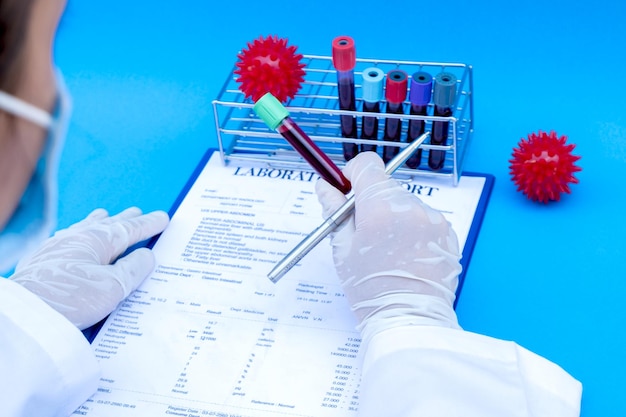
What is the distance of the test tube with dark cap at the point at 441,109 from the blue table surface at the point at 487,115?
0.10 metres

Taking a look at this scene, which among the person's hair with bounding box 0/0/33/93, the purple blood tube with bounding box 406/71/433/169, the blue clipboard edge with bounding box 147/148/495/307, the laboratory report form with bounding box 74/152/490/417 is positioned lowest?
the laboratory report form with bounding box 74/152/490/417

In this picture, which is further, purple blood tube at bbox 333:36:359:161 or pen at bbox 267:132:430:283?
purple blood tube at bbox 333:36:359:161

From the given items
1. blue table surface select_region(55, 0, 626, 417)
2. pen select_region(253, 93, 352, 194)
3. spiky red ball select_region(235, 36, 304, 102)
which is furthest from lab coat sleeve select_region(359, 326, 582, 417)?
spiky red ball select_region(235, 36, 304, 102)

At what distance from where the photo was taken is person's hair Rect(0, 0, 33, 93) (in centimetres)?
43

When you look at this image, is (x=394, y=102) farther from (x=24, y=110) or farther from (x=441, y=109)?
(x=24, y=110)

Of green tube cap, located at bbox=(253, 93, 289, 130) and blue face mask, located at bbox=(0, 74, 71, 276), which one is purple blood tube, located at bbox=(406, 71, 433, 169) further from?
blue face mask, located at bbox=(0, 74, 71, 276)

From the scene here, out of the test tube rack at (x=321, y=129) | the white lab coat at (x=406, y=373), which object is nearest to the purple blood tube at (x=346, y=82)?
the test tube rack at (x=321, y=129)

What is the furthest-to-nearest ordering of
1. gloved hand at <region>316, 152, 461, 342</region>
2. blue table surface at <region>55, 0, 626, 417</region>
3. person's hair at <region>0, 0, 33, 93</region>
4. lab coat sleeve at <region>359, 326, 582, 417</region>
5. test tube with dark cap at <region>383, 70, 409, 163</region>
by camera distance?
1. test tube with dark cap at <region>383, 70, 409, 163</region>
2. blue table surface at <region>55, 0, 626, 417</region>
3. gloved hand at <region>316, 152, 461, 342</region>
4. lab coat sleeve at <region>359, 326, 582, 417</region>
5. person's hair at <region>0, 0, 33, 93</region>

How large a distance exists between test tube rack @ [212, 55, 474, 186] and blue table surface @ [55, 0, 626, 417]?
0.06 m

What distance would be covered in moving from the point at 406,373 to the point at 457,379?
57 millimetres

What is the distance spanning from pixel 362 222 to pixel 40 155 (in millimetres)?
568

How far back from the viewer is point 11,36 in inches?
17.3

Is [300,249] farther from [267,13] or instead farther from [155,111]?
[267,13]

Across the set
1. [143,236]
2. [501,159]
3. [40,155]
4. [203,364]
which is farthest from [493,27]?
[40,155]
